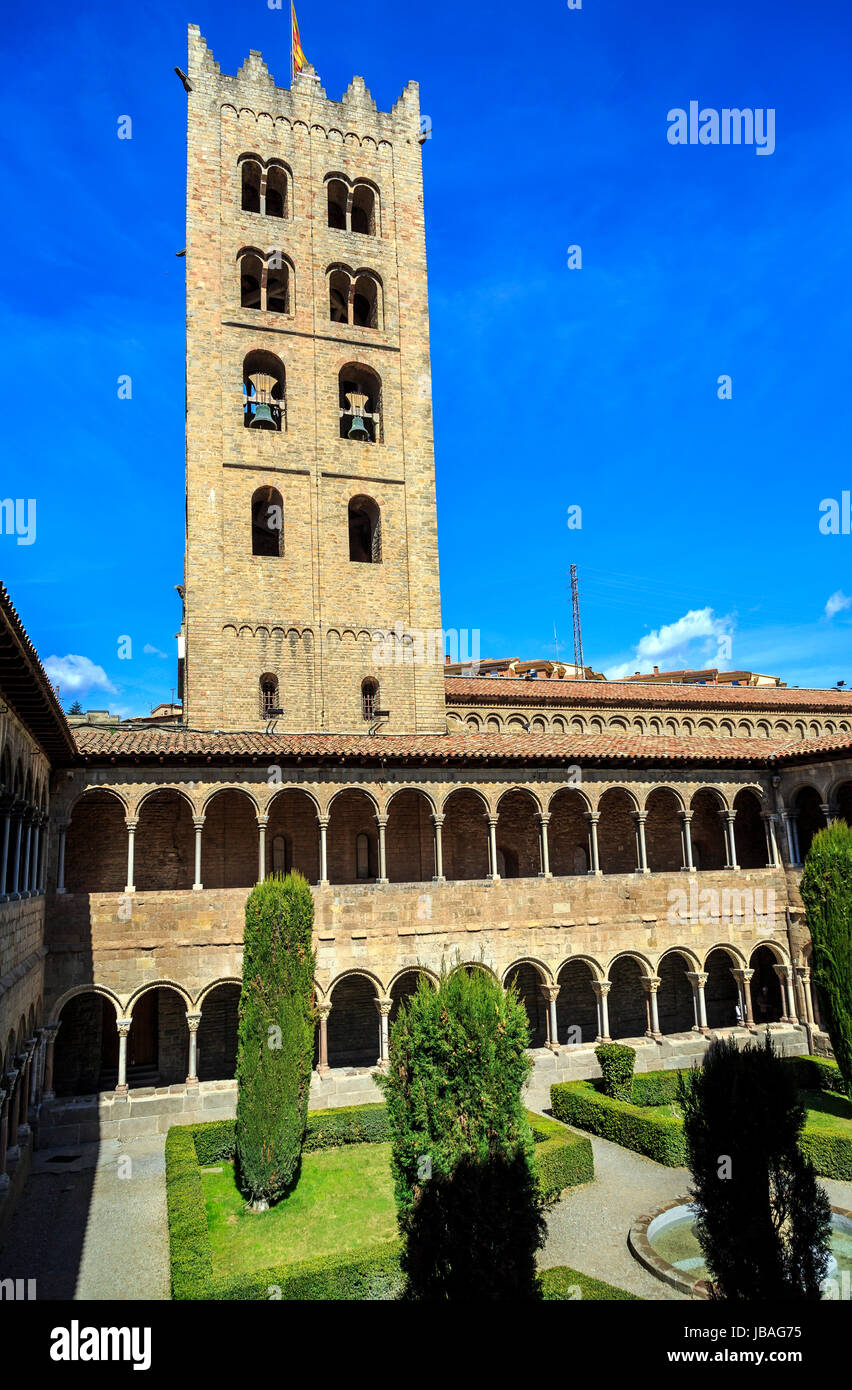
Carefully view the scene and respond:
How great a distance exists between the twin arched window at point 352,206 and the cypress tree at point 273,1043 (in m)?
23.1

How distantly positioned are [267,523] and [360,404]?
192 inches

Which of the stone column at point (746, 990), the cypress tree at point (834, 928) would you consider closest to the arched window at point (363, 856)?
the stone column at point (746, 990)

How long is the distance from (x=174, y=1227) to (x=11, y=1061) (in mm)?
3734

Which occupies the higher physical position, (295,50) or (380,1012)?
(295,50)

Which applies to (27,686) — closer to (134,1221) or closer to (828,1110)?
(134,1221)

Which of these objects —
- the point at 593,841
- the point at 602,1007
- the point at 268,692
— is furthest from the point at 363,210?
the point at 602,1007

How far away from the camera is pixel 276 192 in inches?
1146

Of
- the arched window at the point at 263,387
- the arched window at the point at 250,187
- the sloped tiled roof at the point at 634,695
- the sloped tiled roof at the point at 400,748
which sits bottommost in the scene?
the sloped tiled roof at the point at 400,748

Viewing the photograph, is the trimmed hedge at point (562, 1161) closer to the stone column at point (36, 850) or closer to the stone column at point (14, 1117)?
the stone column at point (14, 1117)

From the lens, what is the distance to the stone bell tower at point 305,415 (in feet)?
83.9

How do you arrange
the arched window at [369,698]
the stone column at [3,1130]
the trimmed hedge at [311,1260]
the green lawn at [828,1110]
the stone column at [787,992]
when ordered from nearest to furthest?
the trimmed hedge at [311,1260]
the stone column at [3,1130]
the green lawn at [828,1110]
the stone column at [787,992]
the arched window at [369,698]

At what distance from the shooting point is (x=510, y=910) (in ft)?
74.3
